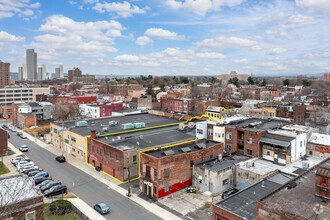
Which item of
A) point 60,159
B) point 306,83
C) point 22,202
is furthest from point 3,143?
point 306,83

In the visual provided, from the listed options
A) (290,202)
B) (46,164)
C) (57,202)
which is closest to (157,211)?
(57,202)

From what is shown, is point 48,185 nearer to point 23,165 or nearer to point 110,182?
point 110,182


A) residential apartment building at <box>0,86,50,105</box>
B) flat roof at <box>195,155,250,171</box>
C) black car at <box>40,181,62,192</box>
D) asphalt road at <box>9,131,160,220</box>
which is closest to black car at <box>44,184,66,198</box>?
black car at <box>40,181,62,192</box>

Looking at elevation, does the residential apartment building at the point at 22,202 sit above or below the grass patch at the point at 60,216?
above

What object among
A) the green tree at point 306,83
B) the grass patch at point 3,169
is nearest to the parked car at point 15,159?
the grass patch at point 3,169

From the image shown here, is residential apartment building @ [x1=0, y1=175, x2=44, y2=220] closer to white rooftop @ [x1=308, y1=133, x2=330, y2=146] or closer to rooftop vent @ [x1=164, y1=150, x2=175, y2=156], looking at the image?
rooftop vent @ [x1=164, y1=150, x2=175, y2=156]

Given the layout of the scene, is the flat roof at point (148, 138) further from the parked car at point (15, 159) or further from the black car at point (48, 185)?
the parked car at point (15, 159)

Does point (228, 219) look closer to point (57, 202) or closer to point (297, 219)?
point (297, 219)
